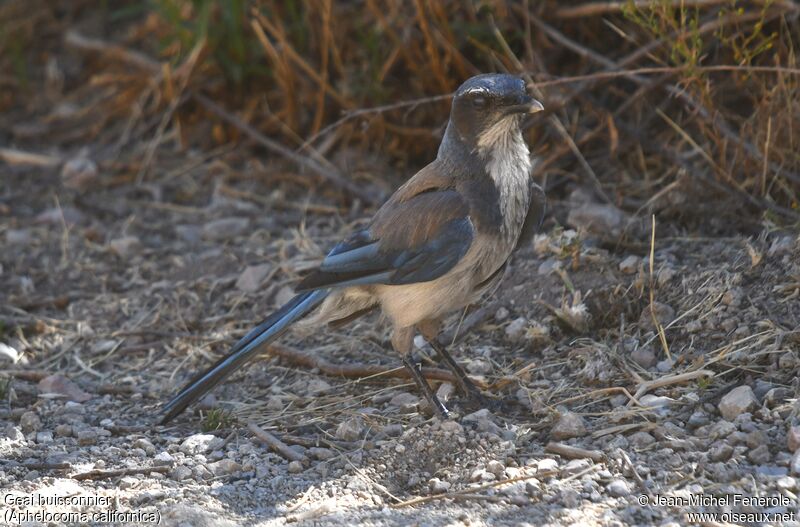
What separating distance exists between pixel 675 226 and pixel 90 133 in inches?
163

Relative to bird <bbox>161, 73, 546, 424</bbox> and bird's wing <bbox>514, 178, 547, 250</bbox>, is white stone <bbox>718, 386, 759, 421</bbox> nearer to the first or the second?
bird <bbox>161, 73, 546, 424</bbox>

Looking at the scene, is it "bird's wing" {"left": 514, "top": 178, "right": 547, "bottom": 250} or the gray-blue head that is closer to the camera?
the gray-blue head

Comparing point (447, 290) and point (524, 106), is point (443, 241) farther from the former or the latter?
point (524, 106)

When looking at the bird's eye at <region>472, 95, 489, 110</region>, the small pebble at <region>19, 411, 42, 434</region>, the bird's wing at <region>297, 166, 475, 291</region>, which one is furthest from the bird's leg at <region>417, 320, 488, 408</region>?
the small pebble at <region>19, 411, 42, 434</region>

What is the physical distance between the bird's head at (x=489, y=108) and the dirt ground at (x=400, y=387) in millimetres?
847

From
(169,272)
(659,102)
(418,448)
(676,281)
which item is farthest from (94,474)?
(659,102)

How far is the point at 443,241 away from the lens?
4.46 meters

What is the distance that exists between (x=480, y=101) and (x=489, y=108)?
0.15 feet

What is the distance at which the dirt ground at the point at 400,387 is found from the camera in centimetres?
381

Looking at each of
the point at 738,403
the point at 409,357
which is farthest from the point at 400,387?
the point at 738,403

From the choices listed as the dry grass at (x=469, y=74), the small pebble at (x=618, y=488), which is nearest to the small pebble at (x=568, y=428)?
the small pebble at (x=618, y=488)

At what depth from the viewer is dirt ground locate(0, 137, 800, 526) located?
3.81 meters

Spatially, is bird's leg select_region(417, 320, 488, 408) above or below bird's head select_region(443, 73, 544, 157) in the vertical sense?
below

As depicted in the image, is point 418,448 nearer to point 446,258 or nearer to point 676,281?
point 446,258
